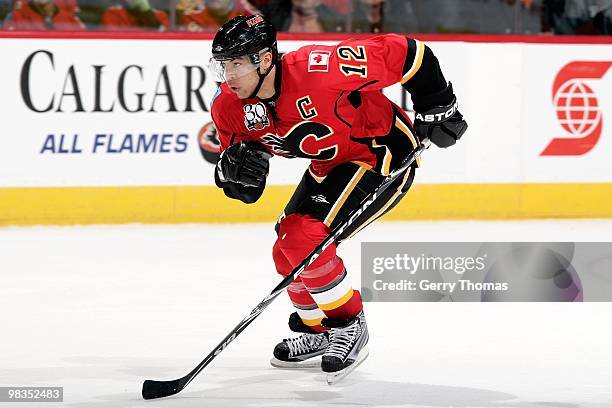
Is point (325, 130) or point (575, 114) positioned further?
point (575, 114)

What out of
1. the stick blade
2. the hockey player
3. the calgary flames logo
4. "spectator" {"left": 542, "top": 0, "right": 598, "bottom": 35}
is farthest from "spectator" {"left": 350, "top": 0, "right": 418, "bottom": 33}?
the stick blade

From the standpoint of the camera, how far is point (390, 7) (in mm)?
6754

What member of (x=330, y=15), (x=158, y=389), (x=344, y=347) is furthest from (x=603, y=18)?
(x=158, y=389)

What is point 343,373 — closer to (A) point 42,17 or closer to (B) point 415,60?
(B) point 415,60

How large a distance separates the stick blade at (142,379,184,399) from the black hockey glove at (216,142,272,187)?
0.63 meters

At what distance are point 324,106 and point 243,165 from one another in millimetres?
298

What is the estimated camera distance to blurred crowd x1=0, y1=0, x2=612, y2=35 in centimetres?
639

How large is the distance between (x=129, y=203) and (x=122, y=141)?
341mm

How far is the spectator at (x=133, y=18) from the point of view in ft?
21.1

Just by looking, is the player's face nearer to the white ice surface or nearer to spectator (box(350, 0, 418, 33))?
the white ice surface

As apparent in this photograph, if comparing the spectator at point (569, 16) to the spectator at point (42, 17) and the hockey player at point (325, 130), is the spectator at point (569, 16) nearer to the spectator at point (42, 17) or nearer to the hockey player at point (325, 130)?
the spectator at point (42, 17)

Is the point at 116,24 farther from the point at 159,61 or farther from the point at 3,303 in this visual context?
the point at 3,303

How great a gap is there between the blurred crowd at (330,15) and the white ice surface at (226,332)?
123 centimetres

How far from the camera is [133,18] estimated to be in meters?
6.46
